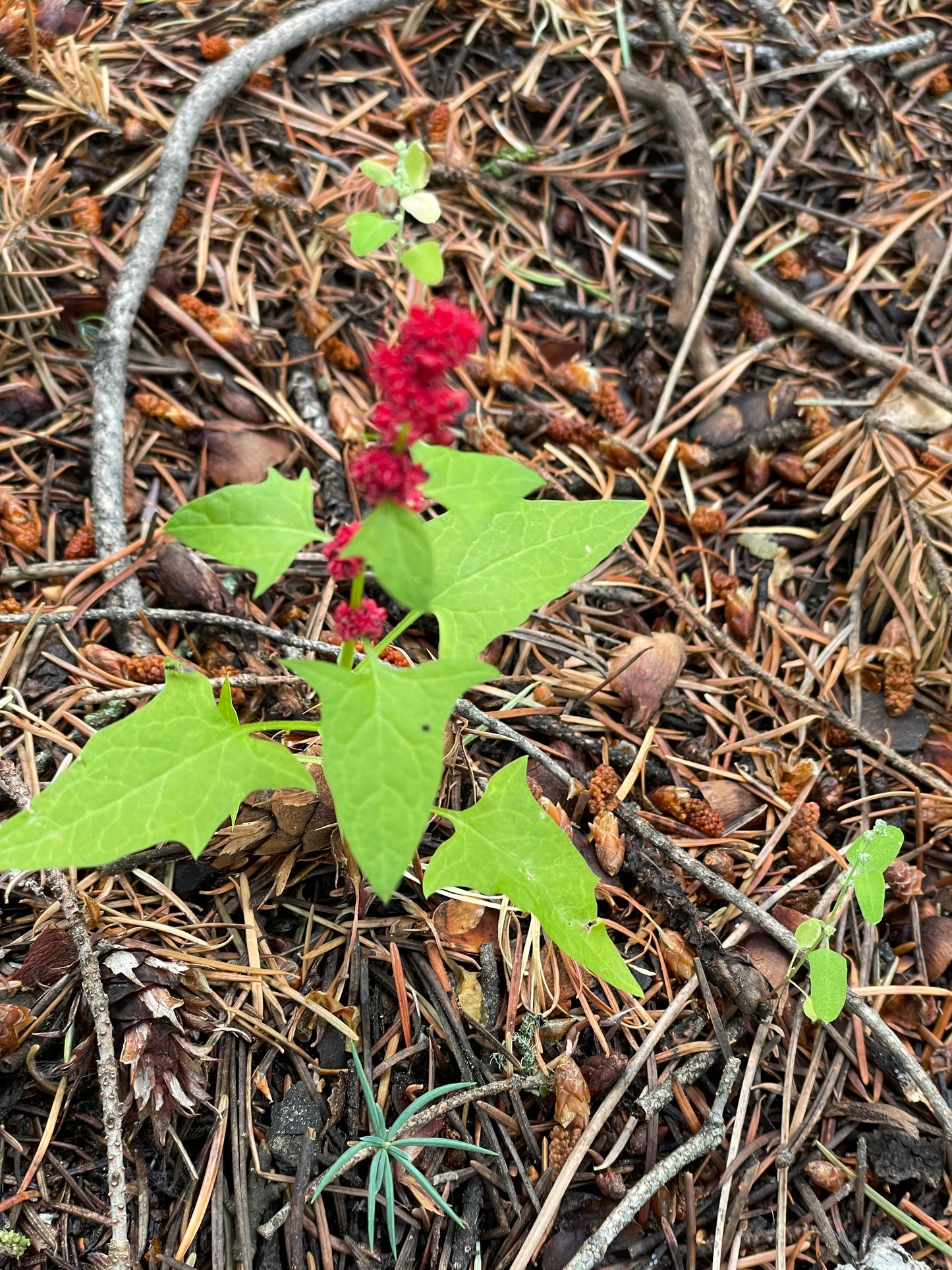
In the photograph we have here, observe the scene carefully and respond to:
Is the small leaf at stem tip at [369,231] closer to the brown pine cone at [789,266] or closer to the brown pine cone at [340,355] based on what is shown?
the brown pine cone at [340,355]

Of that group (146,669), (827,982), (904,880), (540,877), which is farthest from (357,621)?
(904,880)

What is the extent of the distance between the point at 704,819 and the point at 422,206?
7.34 feet

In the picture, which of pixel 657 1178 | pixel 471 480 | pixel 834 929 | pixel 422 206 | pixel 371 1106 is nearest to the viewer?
pixel 471 480

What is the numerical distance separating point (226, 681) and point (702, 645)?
1725mm

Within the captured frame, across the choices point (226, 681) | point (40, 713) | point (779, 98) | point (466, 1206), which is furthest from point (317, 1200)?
point (779, 98)

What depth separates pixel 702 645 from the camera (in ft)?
10.1

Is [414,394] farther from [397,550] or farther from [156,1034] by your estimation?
[156,1034]

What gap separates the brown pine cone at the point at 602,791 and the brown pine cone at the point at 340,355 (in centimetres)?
178

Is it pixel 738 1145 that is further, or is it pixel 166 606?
pixel 166 606

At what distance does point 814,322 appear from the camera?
3.57m

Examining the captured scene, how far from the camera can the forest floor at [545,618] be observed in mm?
2127

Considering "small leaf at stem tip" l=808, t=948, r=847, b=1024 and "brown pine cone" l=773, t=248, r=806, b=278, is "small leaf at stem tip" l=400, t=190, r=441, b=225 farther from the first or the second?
"small leaf at stem tip" l=808, t=948, r=847, b=1024

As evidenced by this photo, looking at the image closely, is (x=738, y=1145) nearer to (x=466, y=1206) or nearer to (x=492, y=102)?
(x=466, y=1206)

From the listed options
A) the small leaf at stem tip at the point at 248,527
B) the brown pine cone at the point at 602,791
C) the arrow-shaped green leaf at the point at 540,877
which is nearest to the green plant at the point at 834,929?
the arrow-shaped green leaf at the point at 540,877
